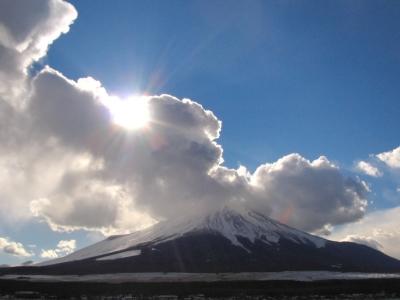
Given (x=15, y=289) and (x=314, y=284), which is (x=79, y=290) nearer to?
(x=15, y=289)

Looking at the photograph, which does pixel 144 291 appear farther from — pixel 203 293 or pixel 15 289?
pixel 15 289

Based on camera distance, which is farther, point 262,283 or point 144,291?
point 262,283

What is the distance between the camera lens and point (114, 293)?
160 metres

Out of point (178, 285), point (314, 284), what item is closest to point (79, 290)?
point (178, 285)

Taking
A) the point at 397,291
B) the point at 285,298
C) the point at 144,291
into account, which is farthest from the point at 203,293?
the point at 397,291

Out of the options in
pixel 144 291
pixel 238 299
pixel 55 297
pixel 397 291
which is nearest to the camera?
pixel 238 299

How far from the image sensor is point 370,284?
181 meters

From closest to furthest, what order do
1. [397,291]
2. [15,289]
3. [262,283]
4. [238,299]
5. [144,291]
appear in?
[238,299], [397,291], [144,291], [15,289], [262,283]

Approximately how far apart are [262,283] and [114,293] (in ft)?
194

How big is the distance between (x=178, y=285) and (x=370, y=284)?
229ft

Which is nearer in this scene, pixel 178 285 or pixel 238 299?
pixel 238 299

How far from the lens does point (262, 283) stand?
189875 mm

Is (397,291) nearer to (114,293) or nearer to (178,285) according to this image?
(178,285)

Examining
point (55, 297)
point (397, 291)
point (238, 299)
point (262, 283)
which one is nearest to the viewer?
point (238, 299)
